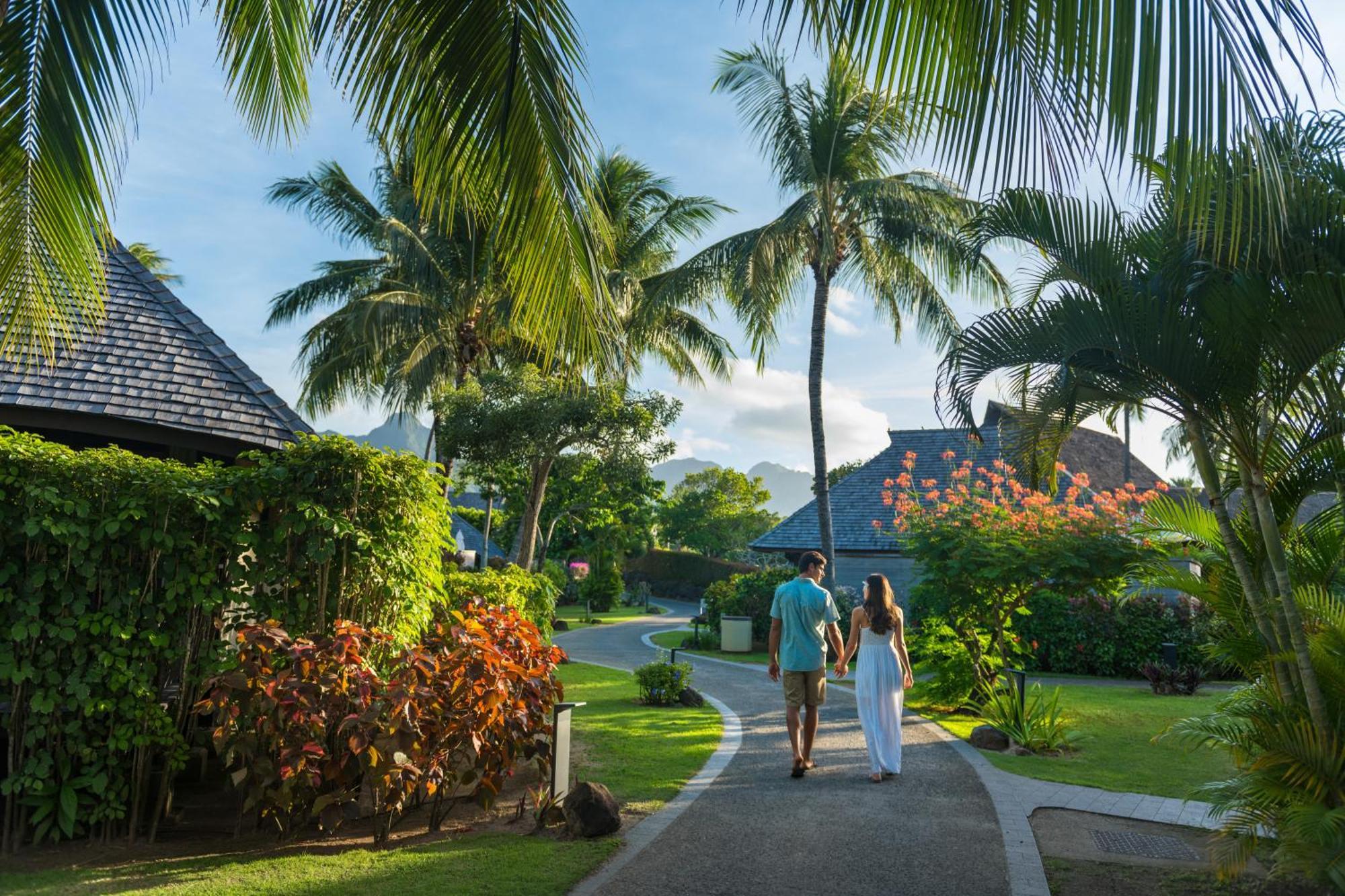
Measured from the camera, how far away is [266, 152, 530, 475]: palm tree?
23250 mm

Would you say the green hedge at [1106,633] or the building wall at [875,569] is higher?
the building wall at [875,569]

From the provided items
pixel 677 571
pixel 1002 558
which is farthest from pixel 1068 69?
pixel 677 571

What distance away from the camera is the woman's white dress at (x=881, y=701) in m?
7.74

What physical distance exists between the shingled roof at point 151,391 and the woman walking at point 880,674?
529 cm

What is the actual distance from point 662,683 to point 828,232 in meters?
9.93

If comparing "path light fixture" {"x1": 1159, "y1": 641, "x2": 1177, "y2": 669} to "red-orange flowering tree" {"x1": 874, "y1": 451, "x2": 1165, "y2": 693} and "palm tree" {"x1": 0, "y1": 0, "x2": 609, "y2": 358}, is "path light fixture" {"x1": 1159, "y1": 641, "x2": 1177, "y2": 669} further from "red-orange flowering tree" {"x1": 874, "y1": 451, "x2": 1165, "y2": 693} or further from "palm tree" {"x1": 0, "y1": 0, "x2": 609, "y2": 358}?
"palm tree" {"x1": 0, "y1": 0, "x2": 609, "y2": 358}

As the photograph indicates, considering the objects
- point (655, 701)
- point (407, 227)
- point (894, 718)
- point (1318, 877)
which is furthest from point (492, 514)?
point (1318, 877)

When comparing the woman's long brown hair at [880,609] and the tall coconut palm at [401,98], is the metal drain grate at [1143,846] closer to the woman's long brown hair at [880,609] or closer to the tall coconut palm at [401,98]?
the woman's long brown hair at [880,609]

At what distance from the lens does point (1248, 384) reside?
5105 millimetres

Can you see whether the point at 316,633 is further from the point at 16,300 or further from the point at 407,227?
the point at 407,227

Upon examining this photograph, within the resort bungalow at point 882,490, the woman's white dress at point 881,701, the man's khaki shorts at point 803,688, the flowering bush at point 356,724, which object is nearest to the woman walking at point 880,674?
the woman's white dress at point 881,701

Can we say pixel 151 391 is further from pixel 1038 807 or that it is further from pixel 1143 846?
pixel 1143 846

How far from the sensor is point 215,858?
539cm

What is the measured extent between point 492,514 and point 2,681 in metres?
38.0
